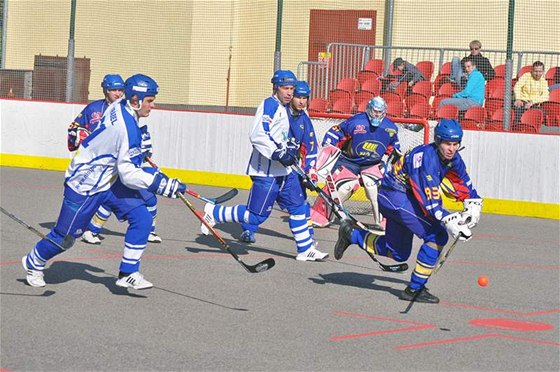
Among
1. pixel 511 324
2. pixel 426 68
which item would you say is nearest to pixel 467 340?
pixel 511 324

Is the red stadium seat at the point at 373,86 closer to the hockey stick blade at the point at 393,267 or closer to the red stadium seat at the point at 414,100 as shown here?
the red stadium seat at the point at 414,100

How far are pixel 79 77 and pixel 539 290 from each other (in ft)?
35.5

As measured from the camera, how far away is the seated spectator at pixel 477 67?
15.9m

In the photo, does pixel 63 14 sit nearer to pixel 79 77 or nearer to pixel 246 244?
pixel 79 77

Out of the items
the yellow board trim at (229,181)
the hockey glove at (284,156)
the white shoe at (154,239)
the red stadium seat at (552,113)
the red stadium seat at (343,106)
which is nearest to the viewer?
the hockey glove at (284,156)

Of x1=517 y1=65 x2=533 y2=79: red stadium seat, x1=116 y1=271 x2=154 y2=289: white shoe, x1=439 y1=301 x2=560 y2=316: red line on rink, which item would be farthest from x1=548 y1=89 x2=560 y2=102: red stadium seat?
x1=116 y1=271 x2=154 y2=289: white shoe

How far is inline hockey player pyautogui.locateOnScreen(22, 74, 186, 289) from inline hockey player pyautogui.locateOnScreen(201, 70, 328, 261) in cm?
203

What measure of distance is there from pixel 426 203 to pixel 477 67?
8.14 meters

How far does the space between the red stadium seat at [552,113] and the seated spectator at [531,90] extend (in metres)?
0.11

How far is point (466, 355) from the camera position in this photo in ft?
22.2

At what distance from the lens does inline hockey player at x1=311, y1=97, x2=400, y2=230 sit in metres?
11.9

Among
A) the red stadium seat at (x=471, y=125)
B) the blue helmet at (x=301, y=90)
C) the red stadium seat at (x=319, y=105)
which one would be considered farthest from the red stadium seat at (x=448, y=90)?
the blue helmet at (x=301, y=90)

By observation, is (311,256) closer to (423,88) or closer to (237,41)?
(423,88)

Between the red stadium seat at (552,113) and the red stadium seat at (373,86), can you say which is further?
the red stadium seat at (373,86)
